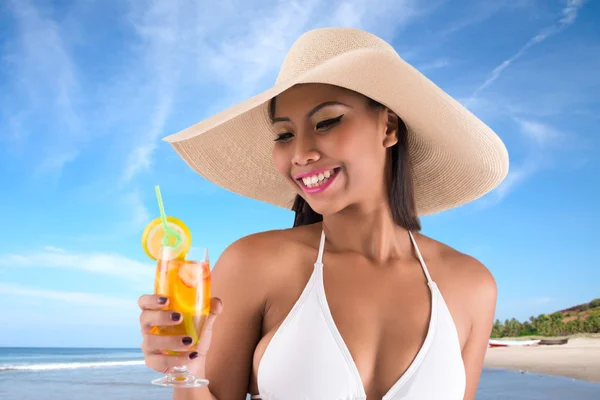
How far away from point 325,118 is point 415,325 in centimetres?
91

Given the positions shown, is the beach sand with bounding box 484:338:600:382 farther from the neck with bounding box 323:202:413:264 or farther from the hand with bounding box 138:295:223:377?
the hand with bounding box 138:295:223:377

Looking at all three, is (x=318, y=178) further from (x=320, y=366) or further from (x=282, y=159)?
(x=320, y=366)

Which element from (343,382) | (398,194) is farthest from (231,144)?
(343,382)

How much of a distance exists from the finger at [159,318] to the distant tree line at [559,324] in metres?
22.5

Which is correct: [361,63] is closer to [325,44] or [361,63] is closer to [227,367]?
[325,44]

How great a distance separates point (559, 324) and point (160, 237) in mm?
24000

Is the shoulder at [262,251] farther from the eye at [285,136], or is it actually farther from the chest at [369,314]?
the eye at [285,136]

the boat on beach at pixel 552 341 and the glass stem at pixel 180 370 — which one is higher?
the boat on beach at pixel 552 341

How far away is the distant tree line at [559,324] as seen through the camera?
22.4 metres

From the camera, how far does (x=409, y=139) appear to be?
3.00m

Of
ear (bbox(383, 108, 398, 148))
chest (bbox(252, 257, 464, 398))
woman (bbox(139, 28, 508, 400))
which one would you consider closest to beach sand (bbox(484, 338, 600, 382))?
Answer: woman (bbox(139, 28, 508, 400))

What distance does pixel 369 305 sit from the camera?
256 centimetres

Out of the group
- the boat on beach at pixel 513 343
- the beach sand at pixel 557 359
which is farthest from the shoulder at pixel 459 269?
the boat on beach at pixel 513 343

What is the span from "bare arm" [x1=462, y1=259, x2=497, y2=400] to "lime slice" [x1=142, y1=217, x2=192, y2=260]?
1429 mm
